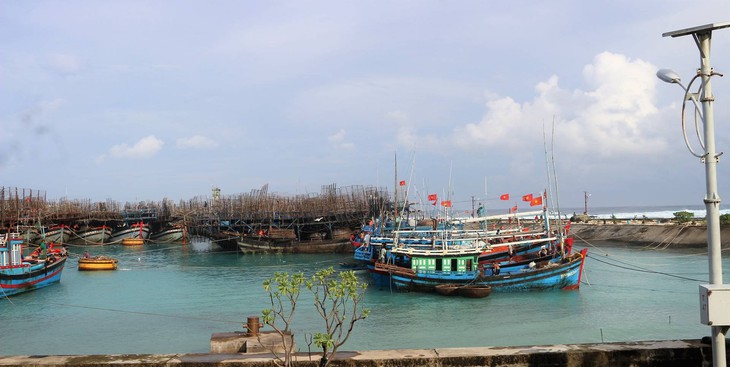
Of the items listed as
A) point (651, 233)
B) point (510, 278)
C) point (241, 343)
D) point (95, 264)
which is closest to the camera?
point (241, 343)

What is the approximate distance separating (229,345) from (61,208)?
61.0m

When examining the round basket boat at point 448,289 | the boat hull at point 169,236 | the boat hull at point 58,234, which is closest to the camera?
the round basket boat at point 448,289

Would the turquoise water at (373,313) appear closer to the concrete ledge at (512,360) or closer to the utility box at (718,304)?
the concrete ledge at (512,360)

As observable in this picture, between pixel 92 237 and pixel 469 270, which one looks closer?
pixel 469 270

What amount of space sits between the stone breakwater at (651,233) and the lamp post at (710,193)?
36462mm

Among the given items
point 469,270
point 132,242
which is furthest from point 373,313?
point 132,242

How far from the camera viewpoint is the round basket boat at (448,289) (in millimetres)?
24984

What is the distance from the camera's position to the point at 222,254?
52.0 meters

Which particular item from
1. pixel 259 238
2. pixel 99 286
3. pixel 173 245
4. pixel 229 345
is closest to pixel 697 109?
pixel 229 345

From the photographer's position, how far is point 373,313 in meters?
22.1

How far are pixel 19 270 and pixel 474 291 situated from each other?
20.7 m

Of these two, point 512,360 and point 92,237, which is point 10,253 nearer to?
point 512,360

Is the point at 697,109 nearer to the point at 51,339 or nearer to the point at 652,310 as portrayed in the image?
the point at 652,310

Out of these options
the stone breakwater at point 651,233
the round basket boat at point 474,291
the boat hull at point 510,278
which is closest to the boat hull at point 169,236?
the stone breakwater at point 651,233
